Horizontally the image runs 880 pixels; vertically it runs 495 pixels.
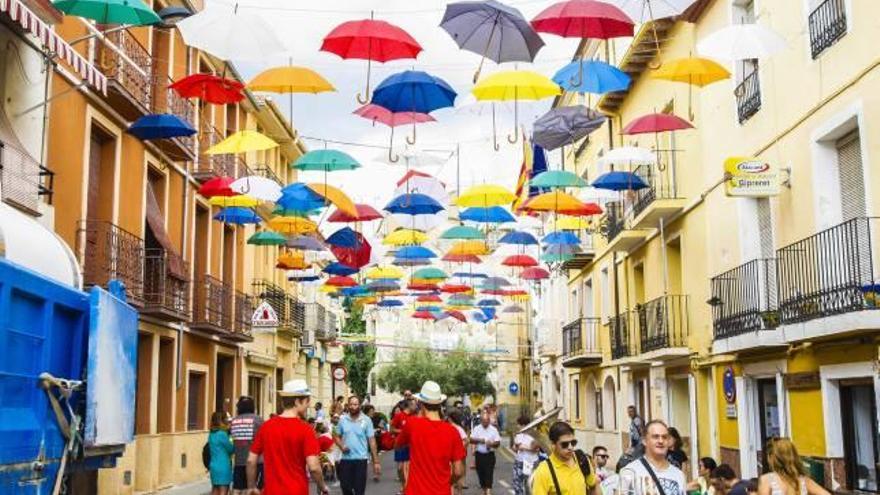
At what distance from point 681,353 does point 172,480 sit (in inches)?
442

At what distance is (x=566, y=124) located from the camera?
15.4 m

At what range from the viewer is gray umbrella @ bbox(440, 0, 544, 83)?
39.5ft

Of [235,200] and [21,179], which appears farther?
[235,200]

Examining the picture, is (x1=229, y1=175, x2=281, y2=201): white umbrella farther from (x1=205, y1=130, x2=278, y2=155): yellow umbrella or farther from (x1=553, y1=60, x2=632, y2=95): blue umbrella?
(x1=553, y1=60, x2=632, y2=95): blue umbrella

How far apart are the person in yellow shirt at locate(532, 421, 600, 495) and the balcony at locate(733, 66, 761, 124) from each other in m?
11.2

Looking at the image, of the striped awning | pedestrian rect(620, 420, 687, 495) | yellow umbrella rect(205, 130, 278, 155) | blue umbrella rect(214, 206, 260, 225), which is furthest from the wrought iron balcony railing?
the striped awning

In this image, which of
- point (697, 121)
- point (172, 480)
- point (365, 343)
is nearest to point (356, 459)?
point (172, 480)

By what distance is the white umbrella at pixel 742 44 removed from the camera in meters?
12.0

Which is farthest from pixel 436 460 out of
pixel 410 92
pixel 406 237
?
pixel 406 237

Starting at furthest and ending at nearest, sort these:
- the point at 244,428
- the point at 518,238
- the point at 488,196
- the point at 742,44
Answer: the point at 518,238 → the point at 488,196 → the point at 244,428 → the point at 742,44

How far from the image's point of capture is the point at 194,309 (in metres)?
23.6

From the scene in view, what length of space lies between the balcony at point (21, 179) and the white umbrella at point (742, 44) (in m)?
9.13

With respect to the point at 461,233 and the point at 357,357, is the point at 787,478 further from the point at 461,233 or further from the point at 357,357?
the point at 357,357

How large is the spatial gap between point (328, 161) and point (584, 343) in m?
16.8
